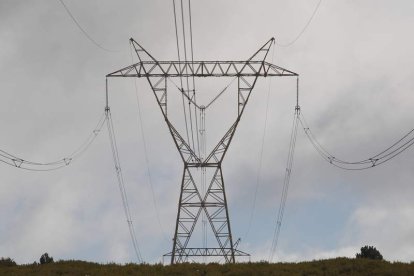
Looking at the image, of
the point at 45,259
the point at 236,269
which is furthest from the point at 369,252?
the point at 45,259

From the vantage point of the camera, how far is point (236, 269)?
35.6 metres

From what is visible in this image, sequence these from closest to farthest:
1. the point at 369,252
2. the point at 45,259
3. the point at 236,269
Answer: the point at 236,269 < the point at 45,259 < the point at 369,252

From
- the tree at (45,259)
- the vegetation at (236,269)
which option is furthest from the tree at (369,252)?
the tree at (45,259)

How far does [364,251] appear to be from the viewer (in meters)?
48.2

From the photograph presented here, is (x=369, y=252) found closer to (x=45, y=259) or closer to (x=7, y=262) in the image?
(x=45, y=259)

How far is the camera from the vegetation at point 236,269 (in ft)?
113

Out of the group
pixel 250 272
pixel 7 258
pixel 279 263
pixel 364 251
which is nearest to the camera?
pixel 250 272

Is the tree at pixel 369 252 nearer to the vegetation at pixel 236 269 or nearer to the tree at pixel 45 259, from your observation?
the vegetation at pixel 236 269

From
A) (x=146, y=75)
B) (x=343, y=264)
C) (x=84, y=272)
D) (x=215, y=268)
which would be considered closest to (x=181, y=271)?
(x=215, y=268)

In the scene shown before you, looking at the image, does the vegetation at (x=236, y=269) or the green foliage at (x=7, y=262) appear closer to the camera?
the vegetation at (x=236, y=269)

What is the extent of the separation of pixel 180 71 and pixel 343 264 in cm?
1844

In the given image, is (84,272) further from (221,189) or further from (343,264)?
(221,189)

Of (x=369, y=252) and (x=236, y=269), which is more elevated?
(x=369, y=252)

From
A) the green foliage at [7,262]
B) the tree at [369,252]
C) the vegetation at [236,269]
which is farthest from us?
the tree at [369,252]
